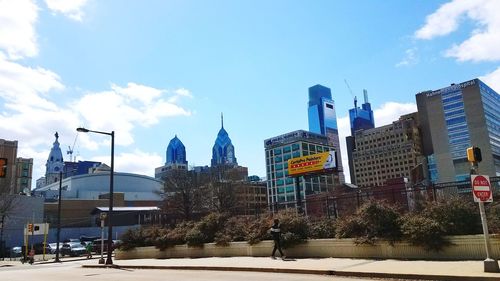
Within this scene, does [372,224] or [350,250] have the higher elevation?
[372,224]

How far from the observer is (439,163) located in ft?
623

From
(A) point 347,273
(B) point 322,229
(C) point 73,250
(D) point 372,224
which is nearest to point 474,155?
(A) point 347,273

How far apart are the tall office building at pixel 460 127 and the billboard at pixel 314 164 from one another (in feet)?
437

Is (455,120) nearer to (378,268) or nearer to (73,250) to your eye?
(73,250)

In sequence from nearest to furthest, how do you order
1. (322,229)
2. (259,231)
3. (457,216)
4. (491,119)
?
(457,216), (322,229), (259,231), (491,119)

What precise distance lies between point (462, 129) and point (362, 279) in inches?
7702

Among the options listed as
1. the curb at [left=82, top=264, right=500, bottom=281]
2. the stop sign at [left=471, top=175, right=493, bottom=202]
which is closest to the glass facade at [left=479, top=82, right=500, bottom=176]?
the curb at [left=82, top=264, right=500, bottom=281]

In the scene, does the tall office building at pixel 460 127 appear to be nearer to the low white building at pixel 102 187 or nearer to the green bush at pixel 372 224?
the low white building at pixel 102 187

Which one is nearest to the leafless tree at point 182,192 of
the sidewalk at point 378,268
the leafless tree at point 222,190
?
the leafless tree at point 222,190

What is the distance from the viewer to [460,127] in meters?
190

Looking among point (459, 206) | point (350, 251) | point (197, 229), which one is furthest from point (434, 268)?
point (197, 229)

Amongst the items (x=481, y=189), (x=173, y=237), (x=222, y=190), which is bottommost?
(x=173, y=237)

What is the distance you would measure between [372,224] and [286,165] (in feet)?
549

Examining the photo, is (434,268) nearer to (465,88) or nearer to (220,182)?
(220,182)
